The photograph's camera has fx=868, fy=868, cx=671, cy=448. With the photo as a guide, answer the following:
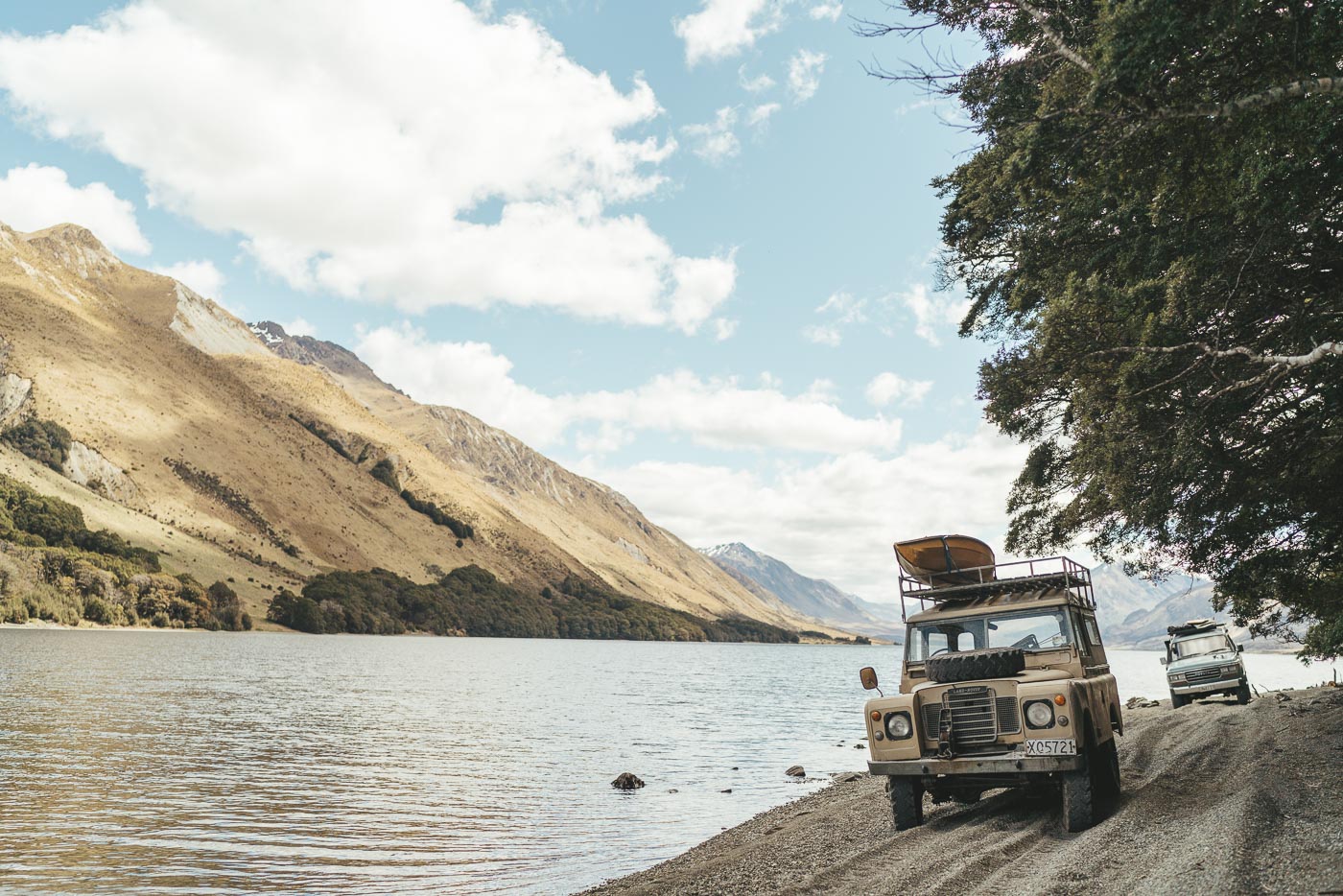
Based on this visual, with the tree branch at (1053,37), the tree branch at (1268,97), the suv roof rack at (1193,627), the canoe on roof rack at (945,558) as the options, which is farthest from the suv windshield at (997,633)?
the suv roof rack at (1193,627)

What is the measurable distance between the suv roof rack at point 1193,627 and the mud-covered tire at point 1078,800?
20591mm

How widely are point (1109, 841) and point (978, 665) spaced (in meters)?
2.44

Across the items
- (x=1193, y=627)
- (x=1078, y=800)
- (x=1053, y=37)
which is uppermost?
(x=1053, y=37)

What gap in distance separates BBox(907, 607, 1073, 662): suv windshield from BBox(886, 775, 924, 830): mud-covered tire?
68.6 inches

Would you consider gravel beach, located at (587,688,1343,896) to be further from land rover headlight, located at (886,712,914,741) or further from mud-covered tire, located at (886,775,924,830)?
land rover headlight, located at (886,712,914,741)

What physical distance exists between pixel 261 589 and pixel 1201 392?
173m

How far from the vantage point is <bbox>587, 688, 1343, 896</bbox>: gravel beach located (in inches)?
330

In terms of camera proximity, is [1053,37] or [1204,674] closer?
[1053,37]

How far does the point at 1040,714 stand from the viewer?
35.1ft

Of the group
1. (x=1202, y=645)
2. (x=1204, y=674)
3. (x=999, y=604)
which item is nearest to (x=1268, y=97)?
(x=999, y=604)

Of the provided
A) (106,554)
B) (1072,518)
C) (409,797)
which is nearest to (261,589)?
(106,554)

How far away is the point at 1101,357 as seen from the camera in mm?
13227

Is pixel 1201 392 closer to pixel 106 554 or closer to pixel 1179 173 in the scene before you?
pixel 1179 173

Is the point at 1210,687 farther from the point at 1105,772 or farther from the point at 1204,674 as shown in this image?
the point at 1105,772
